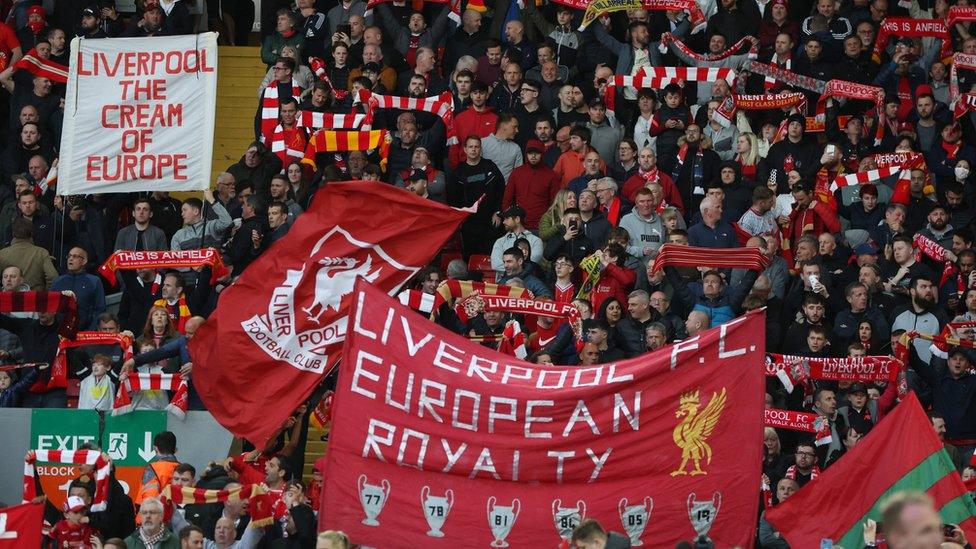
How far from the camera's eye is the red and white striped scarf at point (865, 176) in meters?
20.5

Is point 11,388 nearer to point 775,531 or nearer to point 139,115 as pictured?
point 139,115

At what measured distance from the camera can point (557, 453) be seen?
13430 mm

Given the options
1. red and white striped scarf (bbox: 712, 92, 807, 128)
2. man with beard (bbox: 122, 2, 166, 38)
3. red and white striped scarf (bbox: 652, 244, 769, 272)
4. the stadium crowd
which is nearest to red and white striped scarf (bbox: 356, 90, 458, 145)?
the stadium crowd

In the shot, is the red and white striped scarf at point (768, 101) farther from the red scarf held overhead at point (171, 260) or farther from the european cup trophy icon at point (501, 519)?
the european cup trophy icon at point (501, 519)

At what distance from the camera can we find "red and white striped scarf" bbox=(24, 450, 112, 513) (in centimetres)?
1520

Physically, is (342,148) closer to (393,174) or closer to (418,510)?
(393,174)

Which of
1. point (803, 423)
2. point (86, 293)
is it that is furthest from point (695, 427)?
point (86, 293)

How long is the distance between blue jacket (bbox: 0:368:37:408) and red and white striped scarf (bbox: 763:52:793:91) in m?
8.78

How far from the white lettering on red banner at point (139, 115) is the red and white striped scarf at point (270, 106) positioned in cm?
134

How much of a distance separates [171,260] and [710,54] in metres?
7.07

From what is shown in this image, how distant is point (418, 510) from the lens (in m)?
13.4

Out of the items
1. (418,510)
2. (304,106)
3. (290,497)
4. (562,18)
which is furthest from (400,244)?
(562,18)

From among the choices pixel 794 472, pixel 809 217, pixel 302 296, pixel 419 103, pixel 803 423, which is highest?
pixel 419 103

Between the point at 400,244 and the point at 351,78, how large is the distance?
5952 mm
